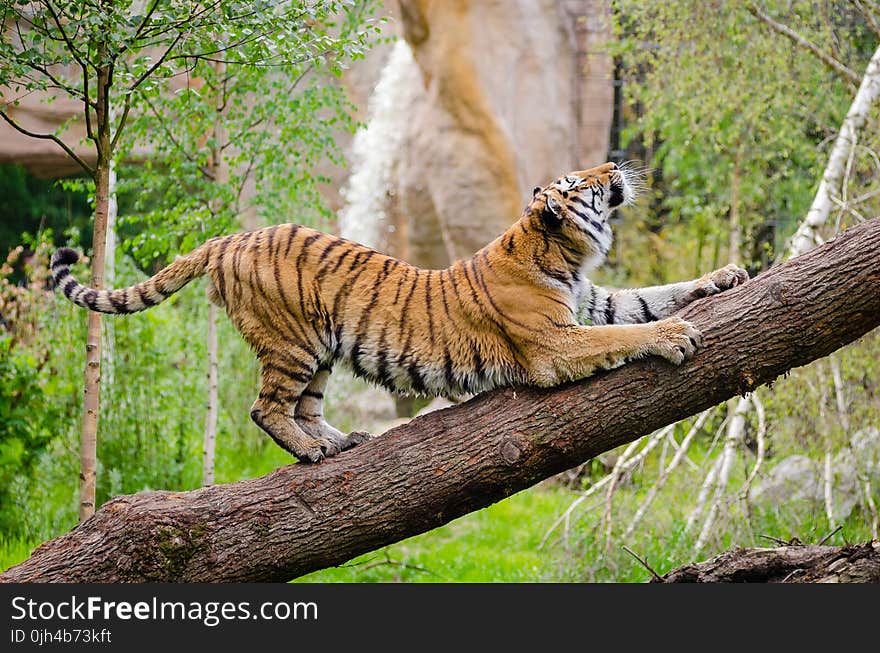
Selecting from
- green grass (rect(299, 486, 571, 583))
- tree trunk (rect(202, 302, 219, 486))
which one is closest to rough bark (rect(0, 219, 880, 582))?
green grass (rect(299, 486, 571, 583))

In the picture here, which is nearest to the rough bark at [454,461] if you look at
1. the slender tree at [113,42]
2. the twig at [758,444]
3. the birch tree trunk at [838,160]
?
the slender tree at [113,42]

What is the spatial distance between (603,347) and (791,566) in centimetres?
111

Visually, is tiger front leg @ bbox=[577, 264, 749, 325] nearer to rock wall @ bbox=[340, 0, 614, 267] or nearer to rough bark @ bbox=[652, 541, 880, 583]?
rough bark @ bbox=[652, 541, 880, 583]


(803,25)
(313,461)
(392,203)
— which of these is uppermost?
(392,203)

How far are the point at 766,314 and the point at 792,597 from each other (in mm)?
1011

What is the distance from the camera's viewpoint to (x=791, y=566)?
12.3ft

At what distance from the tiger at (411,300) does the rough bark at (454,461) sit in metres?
0.21

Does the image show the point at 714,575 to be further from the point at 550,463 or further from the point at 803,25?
the point at 803,25

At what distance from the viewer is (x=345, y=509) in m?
3.89

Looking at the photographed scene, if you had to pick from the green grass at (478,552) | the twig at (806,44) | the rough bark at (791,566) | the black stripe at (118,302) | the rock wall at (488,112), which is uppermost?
the rock wall at (488,112)

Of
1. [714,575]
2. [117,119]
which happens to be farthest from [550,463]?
[117,119]

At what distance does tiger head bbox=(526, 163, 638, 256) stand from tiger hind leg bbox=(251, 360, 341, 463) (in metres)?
1.22

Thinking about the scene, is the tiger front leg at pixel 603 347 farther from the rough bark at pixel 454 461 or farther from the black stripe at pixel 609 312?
the black stripe at pixel 609 312

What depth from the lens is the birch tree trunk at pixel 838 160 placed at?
639cm
